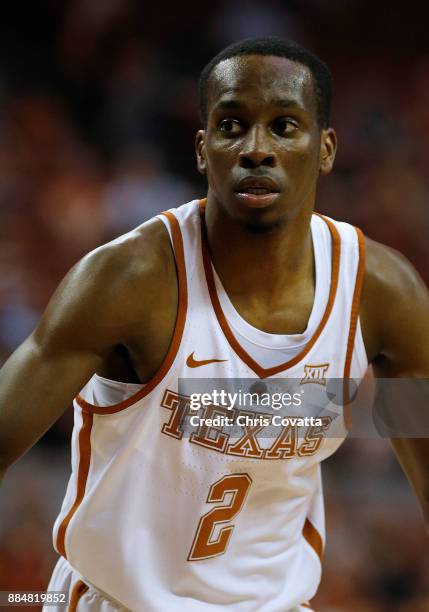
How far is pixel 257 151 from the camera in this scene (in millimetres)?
1902

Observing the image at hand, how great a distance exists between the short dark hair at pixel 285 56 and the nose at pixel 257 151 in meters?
0.17

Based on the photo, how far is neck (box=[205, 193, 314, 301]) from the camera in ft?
6.66

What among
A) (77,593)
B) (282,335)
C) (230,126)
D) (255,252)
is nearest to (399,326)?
(282,335)

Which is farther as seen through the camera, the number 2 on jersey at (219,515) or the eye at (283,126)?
the number 2 on jersey at (219,515)

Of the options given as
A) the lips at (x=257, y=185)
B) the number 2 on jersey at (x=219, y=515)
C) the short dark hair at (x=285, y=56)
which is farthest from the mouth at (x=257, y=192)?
the number 2 on jersey at (x=219, y=515)

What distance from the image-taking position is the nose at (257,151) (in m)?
1.91

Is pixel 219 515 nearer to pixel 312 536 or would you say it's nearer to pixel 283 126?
pixel 312 536

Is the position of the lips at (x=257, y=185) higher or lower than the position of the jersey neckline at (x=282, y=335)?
higher

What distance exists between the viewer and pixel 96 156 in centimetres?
464

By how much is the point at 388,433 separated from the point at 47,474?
205 cm

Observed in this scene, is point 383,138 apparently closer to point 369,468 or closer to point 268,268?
point 369,468

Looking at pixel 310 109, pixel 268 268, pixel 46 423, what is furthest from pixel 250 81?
pixel 46 423

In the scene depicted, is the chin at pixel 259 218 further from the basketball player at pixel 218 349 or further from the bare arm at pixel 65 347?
the bare arm at pixel 65 347

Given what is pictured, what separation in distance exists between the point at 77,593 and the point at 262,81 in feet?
4.02
